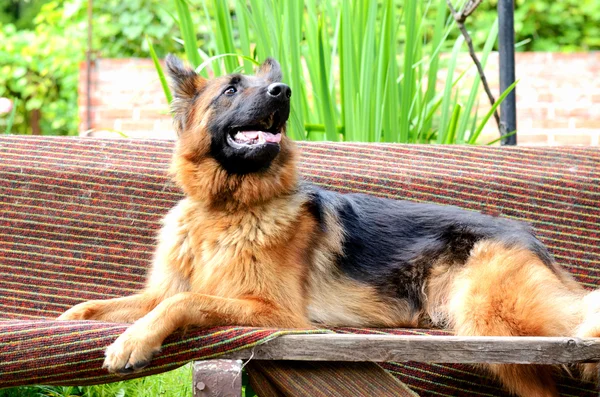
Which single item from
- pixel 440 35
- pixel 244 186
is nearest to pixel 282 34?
pixel 440 35

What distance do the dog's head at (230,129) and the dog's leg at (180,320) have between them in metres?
0.57

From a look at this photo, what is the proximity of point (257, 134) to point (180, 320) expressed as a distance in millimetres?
932

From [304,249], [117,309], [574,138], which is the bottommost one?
[117,309]

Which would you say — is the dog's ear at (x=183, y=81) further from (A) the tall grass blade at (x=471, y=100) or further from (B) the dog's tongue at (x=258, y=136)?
(A) the tall grass blade at (x=471, y=100)

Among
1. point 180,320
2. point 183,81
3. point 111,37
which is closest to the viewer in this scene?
point 180,320

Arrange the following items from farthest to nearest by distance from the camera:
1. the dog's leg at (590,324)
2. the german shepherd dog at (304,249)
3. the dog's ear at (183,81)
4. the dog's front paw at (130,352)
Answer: the dog's ear at (183,81), the german shepherd dog at (304,249), the dog's leg at (590,324), the dog's front paw at (130,352)

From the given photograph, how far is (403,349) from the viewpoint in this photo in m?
2.43

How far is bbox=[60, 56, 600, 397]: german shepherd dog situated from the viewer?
3.02 meters

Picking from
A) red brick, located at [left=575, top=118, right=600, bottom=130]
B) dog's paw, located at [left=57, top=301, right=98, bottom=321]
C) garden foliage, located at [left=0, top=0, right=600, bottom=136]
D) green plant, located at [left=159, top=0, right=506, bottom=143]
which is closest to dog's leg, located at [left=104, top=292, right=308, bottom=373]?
dog's paw, located at [left=57, top=301, right=98, bottom=321]

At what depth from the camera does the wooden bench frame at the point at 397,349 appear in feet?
7.95

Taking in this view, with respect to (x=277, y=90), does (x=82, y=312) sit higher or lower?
lower

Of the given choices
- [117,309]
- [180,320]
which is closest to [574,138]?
[117,309]

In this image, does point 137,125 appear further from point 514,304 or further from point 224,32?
point 514,304


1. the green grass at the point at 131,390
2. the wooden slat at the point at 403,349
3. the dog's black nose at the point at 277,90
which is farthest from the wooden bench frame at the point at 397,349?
the green grass at the point at 131,390
